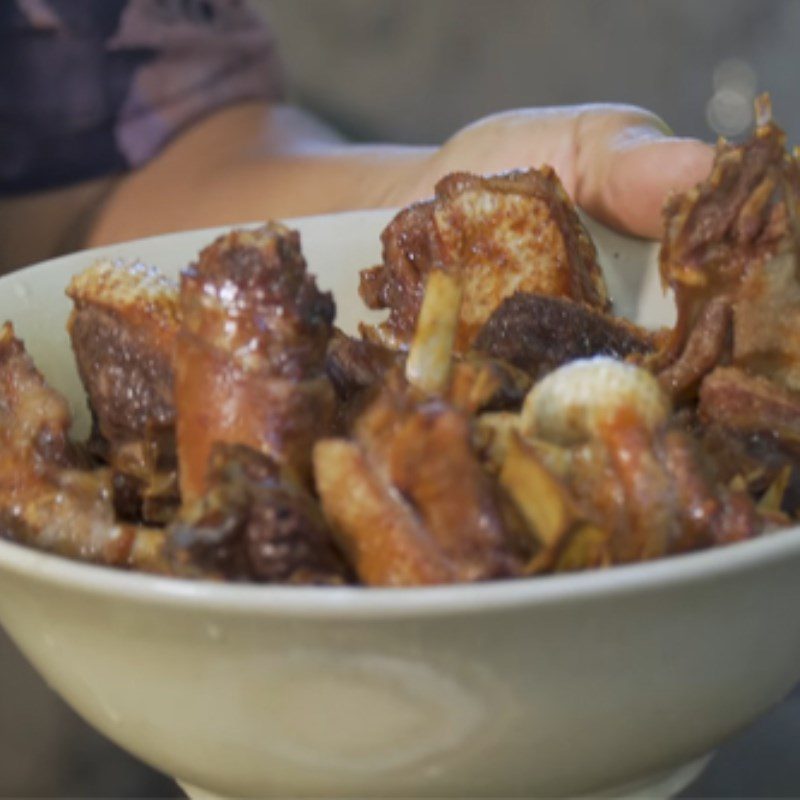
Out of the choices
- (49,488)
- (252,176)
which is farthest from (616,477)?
(252,176)

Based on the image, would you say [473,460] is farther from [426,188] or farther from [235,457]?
[426,188]

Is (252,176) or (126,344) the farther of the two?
(252,176)

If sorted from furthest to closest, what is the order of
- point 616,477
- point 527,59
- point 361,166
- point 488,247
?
1. point 527,59
2. point 361,166
3. point 488,247
4. point 616,477

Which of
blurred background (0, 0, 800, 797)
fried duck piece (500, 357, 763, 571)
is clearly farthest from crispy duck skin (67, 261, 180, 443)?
blurred background (0, 0, 800, 797)

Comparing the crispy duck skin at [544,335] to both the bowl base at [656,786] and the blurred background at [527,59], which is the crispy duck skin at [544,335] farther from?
the blurred background at [527,59]

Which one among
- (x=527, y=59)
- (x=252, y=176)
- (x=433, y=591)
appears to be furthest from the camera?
(x=527, y=59)

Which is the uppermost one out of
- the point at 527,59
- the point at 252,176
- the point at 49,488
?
the point at 49,488

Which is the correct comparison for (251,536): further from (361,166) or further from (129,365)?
(361,166)

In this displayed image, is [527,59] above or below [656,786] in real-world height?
below
